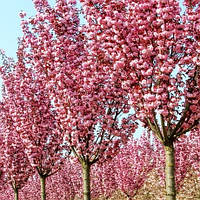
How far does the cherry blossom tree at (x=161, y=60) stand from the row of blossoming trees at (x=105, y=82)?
29 millimetres

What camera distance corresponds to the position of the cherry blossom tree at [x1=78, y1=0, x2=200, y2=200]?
9.64 metres

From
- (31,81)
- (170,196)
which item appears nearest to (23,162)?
(31,81)

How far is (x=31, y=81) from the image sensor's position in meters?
16.6

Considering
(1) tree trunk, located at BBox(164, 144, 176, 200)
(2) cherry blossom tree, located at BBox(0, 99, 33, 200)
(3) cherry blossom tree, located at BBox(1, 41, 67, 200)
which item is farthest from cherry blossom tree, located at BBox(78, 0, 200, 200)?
(2) cherry blossom tree, located at BBox(0, 99, 33, 200)

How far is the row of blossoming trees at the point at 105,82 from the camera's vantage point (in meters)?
9.88

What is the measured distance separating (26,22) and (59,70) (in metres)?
3.38

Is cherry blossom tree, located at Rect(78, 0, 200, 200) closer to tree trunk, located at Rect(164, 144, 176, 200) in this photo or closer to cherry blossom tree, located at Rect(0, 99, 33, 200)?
tree trunk, located at Rect(164, 144, 176, 200)

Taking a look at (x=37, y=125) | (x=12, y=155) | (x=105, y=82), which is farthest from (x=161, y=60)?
(x=12, y=155)

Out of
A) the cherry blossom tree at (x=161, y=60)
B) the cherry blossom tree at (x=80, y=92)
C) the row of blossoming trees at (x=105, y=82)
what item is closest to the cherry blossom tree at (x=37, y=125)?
the row of blossoming trees at (x=105, y=82)

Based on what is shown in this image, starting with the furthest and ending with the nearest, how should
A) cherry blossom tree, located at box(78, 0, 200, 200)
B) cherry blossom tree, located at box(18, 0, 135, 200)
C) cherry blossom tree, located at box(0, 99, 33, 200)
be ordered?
1. cherry blossom tree, located at box(0, 99, 33, 200)
2. cherry blossom tree, located at box(18, 0, 135, 200)
3. cherry blossom tree, located at box(78, 0, 200, 200)

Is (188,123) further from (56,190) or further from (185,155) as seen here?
(56,190)

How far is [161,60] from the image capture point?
9.75 m

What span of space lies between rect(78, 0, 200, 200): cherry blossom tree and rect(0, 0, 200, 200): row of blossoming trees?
0.03 meters

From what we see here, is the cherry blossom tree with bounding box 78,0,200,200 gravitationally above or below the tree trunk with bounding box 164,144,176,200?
above
